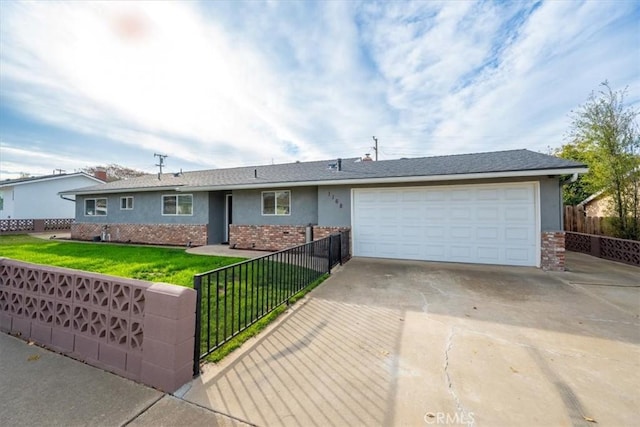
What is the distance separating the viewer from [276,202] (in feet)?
36.2

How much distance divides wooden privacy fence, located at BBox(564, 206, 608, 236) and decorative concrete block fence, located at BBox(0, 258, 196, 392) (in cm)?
1332

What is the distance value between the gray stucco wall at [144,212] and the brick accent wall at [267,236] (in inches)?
80.0

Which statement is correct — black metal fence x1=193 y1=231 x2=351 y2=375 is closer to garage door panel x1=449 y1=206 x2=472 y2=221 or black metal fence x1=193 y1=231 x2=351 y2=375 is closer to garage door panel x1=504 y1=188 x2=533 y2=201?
garage door panel x1=449 y1=206 x2=472 y2=221

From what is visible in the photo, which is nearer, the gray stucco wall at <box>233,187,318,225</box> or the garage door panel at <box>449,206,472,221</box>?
the garage door panel at <box>449,206,472,221</box>

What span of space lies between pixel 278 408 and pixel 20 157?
39.1m

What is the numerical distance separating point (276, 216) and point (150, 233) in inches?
285

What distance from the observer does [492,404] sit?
2.26m

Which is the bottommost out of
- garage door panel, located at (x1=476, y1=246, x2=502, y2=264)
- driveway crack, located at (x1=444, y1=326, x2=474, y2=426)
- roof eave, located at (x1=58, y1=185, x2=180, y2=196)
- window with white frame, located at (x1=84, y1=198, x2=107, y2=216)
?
driveway crack, located at (x1=444, y1=326, x2=474, y2=426)

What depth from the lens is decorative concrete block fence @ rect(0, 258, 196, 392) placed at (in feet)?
7.97

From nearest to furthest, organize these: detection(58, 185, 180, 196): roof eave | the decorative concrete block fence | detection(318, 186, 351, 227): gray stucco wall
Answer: the decorative concrete block fence
detection(318, 186, 351, 227): gray stucco wall
detection(58, 185, 180, 196): roof eave

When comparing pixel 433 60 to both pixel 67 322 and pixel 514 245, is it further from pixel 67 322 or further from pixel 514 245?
pixel 67 322

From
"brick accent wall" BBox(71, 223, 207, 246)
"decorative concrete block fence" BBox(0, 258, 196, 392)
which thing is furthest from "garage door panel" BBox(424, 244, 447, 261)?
"brick accent wall" BBox(71, 223, 207, 246)

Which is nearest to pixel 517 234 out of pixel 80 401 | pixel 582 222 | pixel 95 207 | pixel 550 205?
pixel 550 205

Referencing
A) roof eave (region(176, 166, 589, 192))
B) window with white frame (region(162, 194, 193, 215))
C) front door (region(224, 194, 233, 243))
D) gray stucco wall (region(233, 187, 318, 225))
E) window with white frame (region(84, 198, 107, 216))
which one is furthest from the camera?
window with white frame (region(84, 198, 107, 216))
